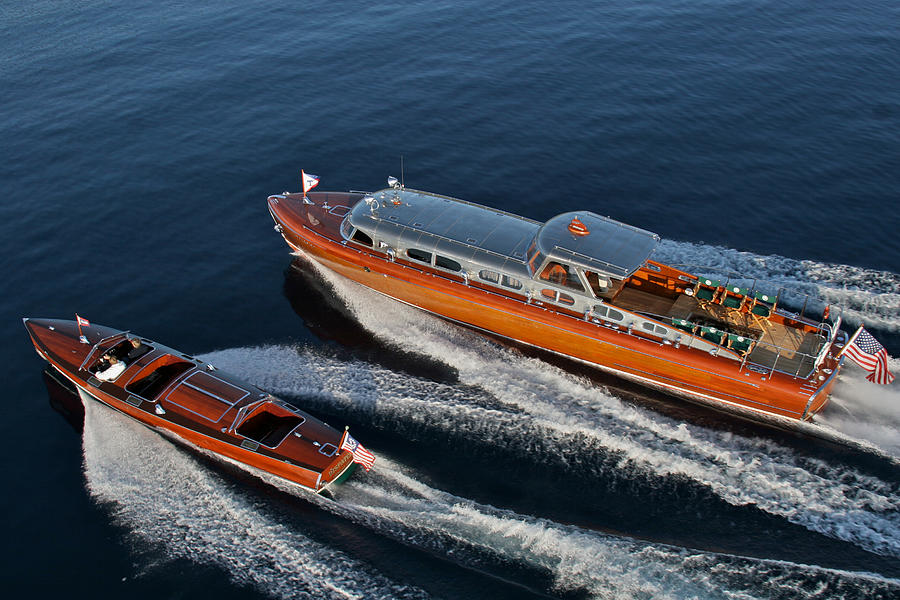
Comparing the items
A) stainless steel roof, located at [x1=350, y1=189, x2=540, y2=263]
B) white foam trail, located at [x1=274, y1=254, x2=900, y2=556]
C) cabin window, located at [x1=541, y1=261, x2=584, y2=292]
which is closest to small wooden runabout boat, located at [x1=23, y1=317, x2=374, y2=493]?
white foam trail, located at [x1=274, y1=254, x2=900, y2=556]

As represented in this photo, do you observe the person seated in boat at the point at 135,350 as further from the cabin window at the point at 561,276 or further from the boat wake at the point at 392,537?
the cabin window at the point at 561,276

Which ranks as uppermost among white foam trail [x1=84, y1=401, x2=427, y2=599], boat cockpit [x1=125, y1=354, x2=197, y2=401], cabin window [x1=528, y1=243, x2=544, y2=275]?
cabin window [x1=528, y1=243, x2=544, y2=275]

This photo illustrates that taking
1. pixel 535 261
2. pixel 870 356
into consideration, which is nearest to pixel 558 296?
pixel 535 261

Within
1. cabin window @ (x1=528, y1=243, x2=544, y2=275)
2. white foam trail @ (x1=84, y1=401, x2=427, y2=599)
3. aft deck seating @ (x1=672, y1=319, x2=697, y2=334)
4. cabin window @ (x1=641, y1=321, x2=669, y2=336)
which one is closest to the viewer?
white foam trail @ (x1=84, y1=401, x2=427, y2=599)

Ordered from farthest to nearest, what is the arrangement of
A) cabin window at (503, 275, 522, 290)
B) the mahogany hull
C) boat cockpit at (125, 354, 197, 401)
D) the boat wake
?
1. cabin window at (503, 275, 522, 290)
2. boat cockpit at (125, 354, 197, 401)
3. the mahogany hull
4. the boat wake

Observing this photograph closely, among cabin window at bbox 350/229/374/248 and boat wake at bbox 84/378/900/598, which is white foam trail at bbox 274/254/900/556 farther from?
cabin window at bbox 350/229/374/248

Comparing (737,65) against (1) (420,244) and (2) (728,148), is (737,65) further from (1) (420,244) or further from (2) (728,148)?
(1) (420,244)

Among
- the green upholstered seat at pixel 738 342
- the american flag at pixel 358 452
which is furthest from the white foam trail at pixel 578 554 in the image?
the green upholstered seat at pixel 738 342

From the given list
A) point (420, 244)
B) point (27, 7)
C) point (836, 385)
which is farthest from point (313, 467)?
point (27, 7)
